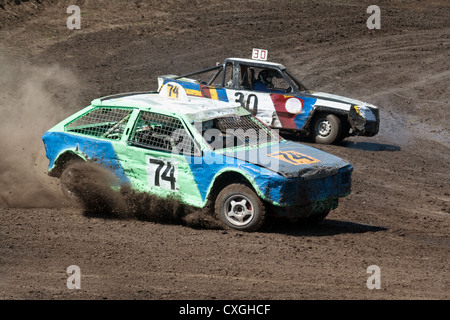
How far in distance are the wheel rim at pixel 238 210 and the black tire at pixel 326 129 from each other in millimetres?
6117

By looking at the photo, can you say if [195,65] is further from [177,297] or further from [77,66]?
[177,297]

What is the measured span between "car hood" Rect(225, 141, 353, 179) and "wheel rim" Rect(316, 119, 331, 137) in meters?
5.13

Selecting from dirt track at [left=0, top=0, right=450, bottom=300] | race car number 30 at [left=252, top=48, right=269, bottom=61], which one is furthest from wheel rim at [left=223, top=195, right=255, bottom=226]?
race car number 30 at [left=252, top=48, right=269, bottom=61]

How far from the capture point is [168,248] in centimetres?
761

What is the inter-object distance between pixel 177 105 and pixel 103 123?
101 cm

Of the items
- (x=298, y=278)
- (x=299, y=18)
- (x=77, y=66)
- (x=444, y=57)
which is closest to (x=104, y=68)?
(x=77, y=66)

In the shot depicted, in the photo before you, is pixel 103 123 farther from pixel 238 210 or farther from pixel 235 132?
pixel 238 210

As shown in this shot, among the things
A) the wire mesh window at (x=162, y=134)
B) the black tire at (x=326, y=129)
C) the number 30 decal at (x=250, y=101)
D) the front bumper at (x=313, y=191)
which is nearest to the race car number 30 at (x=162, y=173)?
the wire mesh window at (x=162, y=134)

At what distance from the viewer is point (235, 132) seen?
8867 millimetres

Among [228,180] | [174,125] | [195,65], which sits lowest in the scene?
[228,180]

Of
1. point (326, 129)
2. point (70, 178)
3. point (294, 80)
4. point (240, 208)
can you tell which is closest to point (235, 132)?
point (240, 208)

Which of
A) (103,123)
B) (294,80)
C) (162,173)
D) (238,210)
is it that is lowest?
(238,210)

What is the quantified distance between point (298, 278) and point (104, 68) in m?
13.6

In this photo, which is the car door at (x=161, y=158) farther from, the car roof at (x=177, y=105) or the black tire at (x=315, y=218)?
the black tire at (x=315, y=218)
